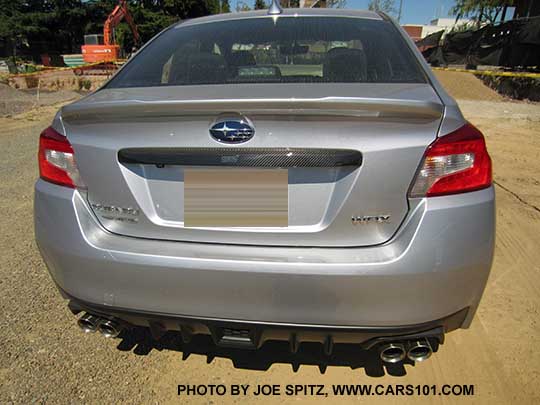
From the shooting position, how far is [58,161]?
5.17ft

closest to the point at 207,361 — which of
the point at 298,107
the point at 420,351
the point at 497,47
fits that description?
the point at 420,351

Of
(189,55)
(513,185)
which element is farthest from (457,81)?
(189,55)

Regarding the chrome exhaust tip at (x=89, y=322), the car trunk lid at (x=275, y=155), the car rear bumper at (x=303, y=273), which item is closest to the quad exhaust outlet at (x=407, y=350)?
the car rear bumper at (x=303, y=273)

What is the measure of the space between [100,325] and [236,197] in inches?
35.6

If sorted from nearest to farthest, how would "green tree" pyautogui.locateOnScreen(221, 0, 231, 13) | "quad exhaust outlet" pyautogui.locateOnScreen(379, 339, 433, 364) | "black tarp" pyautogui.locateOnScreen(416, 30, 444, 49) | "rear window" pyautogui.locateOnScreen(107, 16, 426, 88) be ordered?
"quad exhaust outlet" pyautogui.locateOnScreen(379, 339, 433, 364)
"rear window" pyautogui.locateOnScreen(107, 16, 426, 88)
"black tarp" pyautogui.locateOnScreen(416, 30, 444, 49)
"green tree" pyautogui.locateOnScreen(221, 0, 231, 13)

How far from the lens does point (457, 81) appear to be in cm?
1581

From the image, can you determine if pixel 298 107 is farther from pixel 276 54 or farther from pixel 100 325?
pixel 100 325

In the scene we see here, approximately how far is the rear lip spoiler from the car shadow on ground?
48.1 inches

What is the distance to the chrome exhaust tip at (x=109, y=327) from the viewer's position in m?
1.70

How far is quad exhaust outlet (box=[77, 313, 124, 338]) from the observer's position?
1703mm

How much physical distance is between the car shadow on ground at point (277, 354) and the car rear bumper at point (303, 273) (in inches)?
25.4

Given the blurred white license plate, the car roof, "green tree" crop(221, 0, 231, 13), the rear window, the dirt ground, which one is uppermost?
"green tree" crop(221, 0, 231, 13)

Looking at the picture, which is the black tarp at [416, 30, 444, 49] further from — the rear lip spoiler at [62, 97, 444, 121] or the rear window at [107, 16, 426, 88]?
the rear lip spoiler at [62, 97, 444, 121]

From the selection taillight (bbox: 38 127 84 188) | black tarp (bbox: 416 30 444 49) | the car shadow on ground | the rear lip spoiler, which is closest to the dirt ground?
the car shadow on ground
